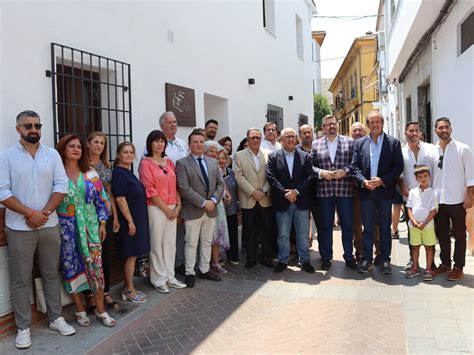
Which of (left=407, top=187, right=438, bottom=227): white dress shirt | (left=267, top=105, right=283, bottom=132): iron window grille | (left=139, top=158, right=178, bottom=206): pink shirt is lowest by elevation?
(left=407, top=187, right=438, bottom=227): white dress shirt

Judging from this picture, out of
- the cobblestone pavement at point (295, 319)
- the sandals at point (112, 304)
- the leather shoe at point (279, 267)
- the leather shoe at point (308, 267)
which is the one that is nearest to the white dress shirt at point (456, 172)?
the cobblestone pavement at point (295, 319)

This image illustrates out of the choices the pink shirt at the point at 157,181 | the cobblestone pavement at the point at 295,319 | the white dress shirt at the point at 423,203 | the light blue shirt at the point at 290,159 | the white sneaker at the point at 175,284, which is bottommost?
the cobblestone pavement at the point at 295,319

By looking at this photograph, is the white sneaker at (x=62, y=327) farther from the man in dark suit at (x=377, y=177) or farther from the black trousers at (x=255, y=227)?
the man in dark suit at (x=377, y=177)

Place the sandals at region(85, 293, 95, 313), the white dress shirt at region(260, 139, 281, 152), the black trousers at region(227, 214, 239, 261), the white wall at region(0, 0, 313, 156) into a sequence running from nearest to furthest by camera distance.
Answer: the white wall at region(0, 0, 313, 156) → the sandals at region(85, 293, 95, 313) → the black trousers at region(227, 214, 239, 261) → the white dress shirt at region(260, 139, 281, 152)

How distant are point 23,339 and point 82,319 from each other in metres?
0.57

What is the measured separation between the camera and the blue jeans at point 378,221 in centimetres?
546

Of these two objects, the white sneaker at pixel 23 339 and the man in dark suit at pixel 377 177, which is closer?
the white sneaker at pixel 23 339

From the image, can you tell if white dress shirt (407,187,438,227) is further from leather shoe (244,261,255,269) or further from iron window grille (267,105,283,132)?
iron window grille (267,105,283,132)

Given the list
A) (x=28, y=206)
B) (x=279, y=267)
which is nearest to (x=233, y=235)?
(x=279, y=267)

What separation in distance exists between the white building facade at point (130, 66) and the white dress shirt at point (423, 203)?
11.8ft

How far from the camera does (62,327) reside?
393cm

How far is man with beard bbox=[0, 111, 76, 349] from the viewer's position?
362 cm

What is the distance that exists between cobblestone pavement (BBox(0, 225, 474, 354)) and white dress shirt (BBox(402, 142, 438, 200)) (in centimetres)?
123

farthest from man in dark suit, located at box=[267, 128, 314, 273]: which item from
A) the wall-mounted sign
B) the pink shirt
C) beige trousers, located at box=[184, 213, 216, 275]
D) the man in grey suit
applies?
the wall-mounted sign
